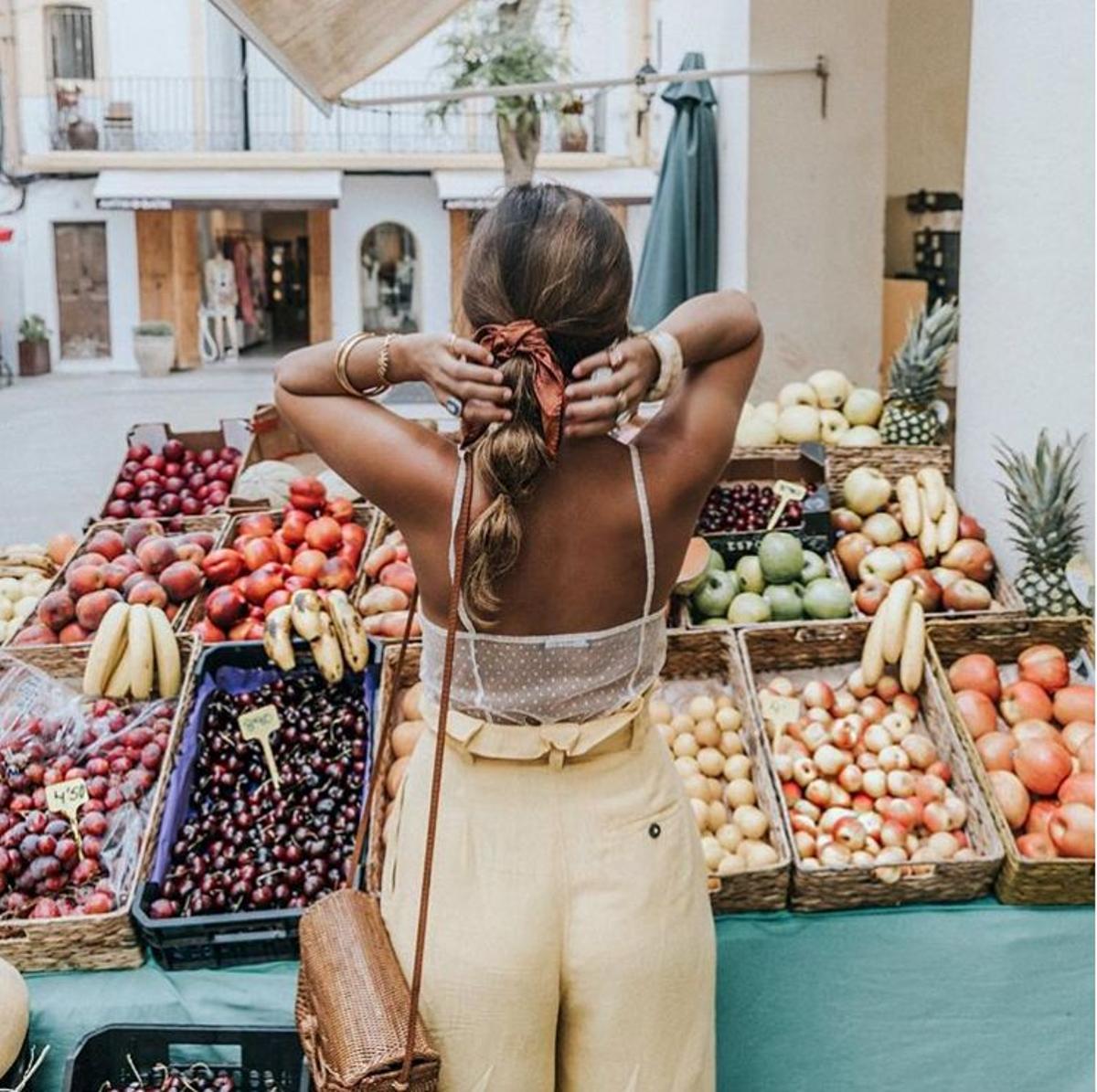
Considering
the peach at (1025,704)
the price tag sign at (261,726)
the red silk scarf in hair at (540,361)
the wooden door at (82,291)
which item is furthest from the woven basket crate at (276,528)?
the wooden door at (82,291)

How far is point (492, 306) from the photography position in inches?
57.9

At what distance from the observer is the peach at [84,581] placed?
3.57 m

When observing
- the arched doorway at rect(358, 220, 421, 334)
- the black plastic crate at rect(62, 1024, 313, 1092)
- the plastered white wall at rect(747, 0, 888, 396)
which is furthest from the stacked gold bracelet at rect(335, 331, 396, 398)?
the arched doorway at rect(358, 220, 421, 334)

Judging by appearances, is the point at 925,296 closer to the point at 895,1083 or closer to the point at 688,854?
the point at 895,1083

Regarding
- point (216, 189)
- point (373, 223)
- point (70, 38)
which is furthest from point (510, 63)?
point (70, 38)

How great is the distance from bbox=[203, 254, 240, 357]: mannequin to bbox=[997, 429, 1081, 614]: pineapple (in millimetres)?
17777

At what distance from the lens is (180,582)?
3.55 m

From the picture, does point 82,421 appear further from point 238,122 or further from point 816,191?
point 816,191

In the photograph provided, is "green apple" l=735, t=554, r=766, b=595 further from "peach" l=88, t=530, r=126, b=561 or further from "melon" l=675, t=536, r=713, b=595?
"peach" l=88, t=530, r=126, b=561

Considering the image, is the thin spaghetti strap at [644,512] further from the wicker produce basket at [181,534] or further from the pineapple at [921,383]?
the pineapple at [921,383]

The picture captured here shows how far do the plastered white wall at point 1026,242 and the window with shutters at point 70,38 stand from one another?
62.1ft

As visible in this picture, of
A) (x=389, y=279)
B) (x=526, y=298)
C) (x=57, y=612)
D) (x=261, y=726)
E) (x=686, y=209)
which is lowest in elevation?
(x=261, y=726)

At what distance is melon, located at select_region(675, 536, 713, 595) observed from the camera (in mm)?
3400

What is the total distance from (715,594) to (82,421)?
11.7 metres
